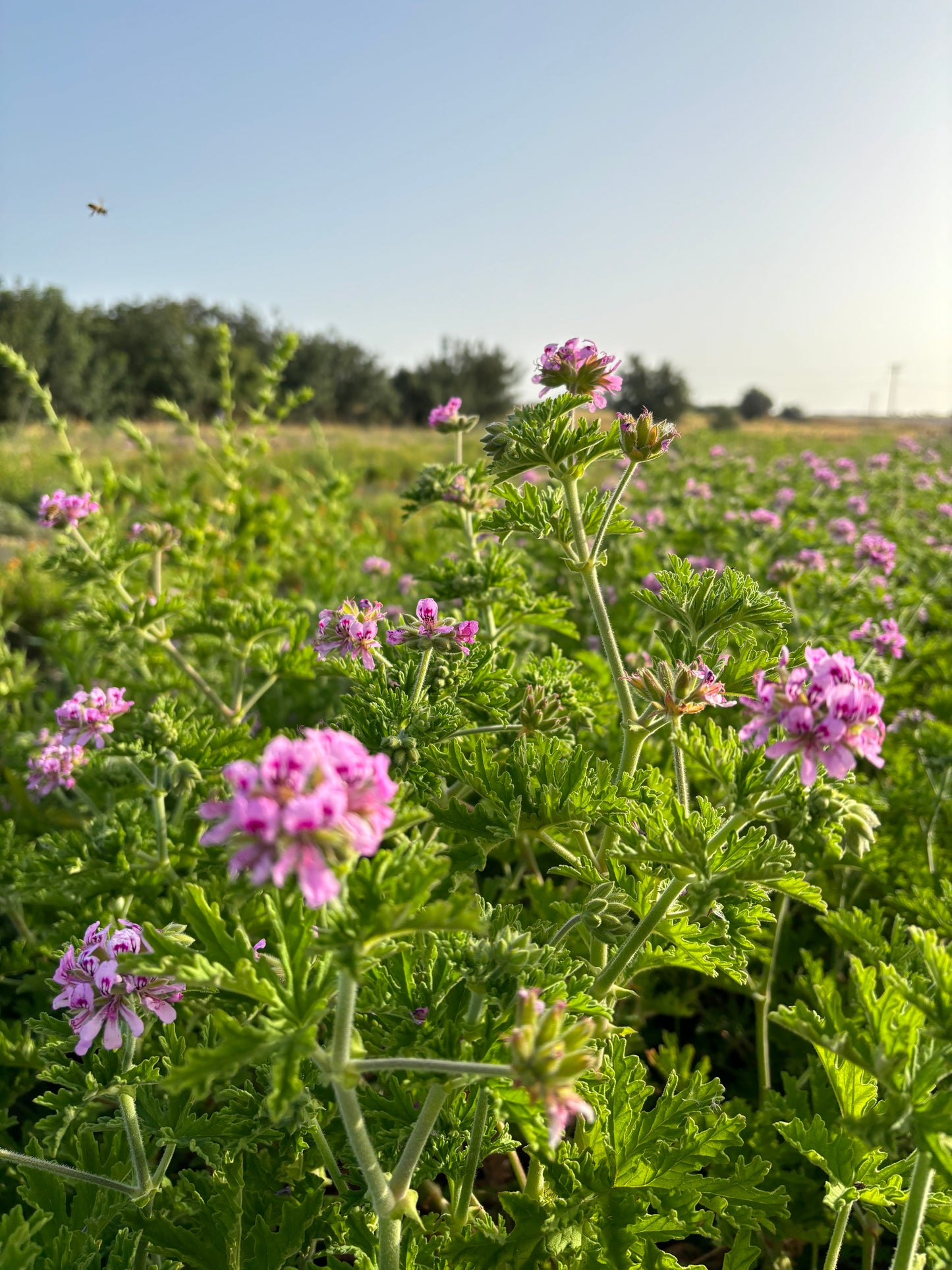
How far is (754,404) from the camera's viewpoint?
52.8 metres

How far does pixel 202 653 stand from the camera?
4.48 metres

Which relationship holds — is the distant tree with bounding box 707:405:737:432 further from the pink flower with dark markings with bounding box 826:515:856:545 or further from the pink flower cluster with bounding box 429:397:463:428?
the pink flower cluster with bounding box 429:397:463:428

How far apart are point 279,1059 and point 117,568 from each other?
3.19 m

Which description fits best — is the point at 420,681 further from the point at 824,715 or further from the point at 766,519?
the point at 766,519

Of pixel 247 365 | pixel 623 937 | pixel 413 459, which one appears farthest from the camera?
pixel 247 365

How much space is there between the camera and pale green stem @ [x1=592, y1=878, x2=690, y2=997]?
1586mm

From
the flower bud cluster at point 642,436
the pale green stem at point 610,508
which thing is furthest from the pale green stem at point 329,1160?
the flower bud cluster at point 642,436

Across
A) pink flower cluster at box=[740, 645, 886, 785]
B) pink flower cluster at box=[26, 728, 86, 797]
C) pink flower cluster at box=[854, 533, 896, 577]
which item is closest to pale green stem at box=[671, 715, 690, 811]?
pink flower cluster at box=[740, 645, 886, 785]

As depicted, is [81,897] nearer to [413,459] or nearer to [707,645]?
[707,645]

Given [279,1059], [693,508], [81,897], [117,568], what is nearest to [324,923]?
[279,1059]

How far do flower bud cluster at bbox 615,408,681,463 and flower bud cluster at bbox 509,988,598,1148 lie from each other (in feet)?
4.82

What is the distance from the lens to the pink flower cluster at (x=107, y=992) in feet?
5.69

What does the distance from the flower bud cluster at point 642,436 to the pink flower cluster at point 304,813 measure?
4.66 ft

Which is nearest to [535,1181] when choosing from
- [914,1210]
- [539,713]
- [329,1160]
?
[329,1160]
